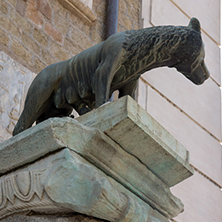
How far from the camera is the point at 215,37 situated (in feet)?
19.2

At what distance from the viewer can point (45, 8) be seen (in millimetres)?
4207

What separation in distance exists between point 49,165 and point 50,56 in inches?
91.6

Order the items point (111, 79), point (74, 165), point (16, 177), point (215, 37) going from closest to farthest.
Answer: point (74, 165) < point (16, 177) < point (111, 79) < point (215, 37)

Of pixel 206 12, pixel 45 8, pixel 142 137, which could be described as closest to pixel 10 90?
pixel 45 8

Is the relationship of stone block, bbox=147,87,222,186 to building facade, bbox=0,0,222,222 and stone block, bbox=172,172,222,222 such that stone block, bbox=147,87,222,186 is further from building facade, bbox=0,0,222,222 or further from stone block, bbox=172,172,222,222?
stone block, bbox=172,172,222,222

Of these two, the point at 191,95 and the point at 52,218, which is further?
the point at 191,95

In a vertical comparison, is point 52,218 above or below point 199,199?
above

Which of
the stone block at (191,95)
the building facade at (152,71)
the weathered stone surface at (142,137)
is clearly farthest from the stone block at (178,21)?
the weathered stone surface at (142,137)

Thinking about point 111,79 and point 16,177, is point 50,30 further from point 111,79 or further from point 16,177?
point 16,177

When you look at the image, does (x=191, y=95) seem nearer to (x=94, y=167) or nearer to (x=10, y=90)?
(x=10, y=90)

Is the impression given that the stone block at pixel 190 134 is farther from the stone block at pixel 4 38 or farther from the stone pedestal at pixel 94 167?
the stone pedestal at pixel 94 167

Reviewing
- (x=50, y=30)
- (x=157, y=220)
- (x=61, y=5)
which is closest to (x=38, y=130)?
(x=157, y=220)

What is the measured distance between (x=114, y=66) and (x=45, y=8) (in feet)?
6.68

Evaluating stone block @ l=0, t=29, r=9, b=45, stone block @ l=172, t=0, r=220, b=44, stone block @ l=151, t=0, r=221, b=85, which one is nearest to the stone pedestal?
stone block @ l=0, t=29, r=9, b=45
